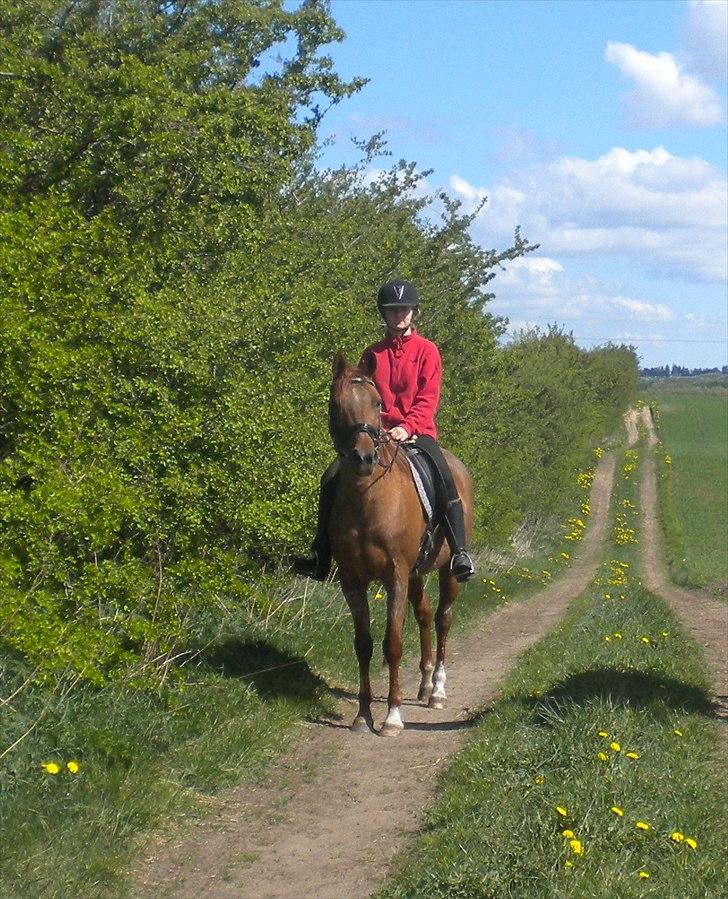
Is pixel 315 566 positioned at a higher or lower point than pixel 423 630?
higher

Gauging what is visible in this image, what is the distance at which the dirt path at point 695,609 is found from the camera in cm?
1140

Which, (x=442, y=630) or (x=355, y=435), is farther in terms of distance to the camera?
(x=442, y=630)

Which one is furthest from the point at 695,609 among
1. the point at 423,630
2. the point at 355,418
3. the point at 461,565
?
the point at 355,418

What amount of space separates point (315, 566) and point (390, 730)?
1425 millimetres

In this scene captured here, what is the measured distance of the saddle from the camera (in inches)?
356

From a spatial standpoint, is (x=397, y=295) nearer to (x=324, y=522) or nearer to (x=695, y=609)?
(x=324, y=522)

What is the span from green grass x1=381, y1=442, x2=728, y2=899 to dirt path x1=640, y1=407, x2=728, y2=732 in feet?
2.30

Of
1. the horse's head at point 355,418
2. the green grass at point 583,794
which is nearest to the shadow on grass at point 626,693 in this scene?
the green grass at point 583,794

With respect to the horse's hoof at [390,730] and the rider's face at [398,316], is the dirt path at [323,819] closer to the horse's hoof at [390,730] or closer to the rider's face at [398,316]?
the horse's hoof at [390,730]

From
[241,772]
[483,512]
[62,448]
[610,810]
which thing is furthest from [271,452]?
[483,512]

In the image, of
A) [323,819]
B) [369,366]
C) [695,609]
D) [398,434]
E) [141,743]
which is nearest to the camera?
[323,819]

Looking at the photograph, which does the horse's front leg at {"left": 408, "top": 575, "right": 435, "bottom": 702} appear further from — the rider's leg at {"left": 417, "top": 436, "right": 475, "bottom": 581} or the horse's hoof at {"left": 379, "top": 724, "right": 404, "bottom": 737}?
the horse's hoof at {"left": 379, "top": 724, "right": 404, "bottom": 737}

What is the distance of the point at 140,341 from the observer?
24.8ft

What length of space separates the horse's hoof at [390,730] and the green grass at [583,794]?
0.62 m
